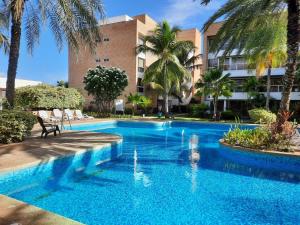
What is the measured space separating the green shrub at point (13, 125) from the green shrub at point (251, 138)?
325 inches

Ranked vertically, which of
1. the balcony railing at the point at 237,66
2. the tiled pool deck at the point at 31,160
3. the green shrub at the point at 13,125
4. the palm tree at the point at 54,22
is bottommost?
the tiled pool deck at the point at 31,160

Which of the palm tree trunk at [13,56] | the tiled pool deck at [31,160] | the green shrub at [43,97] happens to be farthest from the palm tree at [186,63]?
the tiled pool deck at [31,160]

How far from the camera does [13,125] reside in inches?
380

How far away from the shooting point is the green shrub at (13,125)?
30.9 feet

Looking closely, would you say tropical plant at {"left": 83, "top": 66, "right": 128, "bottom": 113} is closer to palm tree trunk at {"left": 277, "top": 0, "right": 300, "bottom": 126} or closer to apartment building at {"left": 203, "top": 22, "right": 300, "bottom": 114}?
apartment building at {"left": 203, "top": 22, "right": 300, "bottom": 114}

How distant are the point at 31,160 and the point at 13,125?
3.11 m

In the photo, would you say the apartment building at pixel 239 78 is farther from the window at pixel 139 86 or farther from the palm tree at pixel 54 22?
the palm tree at pixel 54 22

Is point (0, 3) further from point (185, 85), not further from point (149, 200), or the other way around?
point (185, 85)

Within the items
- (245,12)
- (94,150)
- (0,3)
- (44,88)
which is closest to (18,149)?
(94,150)

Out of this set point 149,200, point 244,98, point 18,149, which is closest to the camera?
point 149,200

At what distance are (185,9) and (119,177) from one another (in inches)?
370

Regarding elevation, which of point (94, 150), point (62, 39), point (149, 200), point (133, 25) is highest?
point (133, 25)

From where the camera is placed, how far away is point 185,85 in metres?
34.6

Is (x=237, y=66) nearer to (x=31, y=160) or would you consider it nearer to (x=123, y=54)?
(x=123, y=54)
